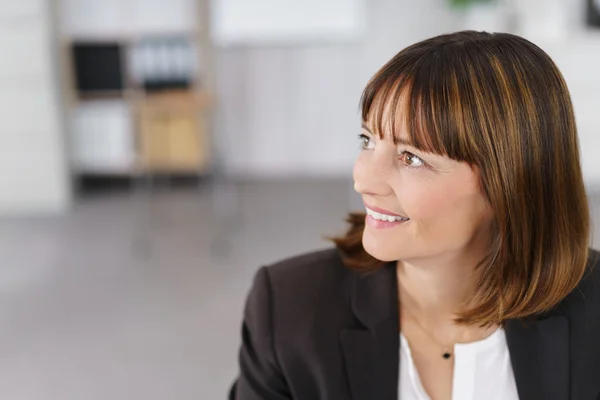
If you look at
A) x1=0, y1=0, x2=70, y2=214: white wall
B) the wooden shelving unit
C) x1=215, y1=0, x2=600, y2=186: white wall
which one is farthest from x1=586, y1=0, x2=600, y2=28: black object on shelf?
x1=0, y1=0, x2=70, y2=214: white wall

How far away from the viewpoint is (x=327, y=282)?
3.86 ft

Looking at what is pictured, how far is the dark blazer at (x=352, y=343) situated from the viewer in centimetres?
111

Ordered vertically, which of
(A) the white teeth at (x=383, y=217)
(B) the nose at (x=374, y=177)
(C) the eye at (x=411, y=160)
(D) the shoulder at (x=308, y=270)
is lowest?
(D) the shoulder at (x=308, y=270)

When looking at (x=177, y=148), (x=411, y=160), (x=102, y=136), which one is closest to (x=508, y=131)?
(x=411, y=160)

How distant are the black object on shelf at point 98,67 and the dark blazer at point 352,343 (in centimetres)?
409

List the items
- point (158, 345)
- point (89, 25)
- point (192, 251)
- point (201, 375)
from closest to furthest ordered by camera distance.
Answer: point (201, 375) < point (158, 345) < point (192, 251) < point (89, 25)

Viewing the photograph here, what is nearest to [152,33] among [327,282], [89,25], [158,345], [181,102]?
[89,25]

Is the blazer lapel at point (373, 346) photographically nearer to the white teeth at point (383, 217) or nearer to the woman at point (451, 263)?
the woman at point (451, 263)

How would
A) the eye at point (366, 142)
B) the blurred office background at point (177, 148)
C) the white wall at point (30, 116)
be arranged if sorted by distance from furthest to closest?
1. the white wall at point (30, 116)
2. the blurred office background at point (177, 148)
3. the eye at point (366, 142)

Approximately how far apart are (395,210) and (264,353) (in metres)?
0.32

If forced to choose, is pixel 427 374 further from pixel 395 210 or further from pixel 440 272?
pixel 395 210

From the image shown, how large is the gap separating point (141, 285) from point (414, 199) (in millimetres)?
2621

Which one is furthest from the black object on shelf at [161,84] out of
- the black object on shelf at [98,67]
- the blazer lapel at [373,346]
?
the blazer lapel at [373,346]

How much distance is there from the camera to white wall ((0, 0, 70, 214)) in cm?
430
